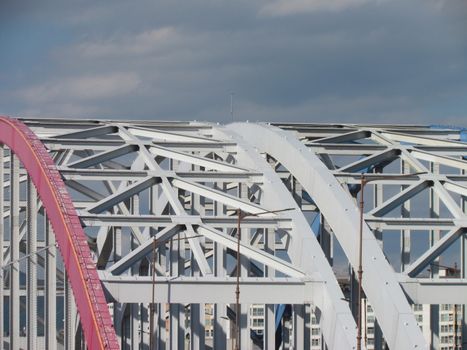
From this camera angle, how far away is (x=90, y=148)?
6450 cm

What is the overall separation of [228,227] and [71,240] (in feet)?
19.8

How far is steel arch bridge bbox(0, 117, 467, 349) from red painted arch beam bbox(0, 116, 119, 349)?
0.07m

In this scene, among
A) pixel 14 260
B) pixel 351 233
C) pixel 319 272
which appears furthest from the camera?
pixel 14 260

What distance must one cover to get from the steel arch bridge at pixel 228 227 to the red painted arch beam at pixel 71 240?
73 millimetres

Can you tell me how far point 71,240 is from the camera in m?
55.0

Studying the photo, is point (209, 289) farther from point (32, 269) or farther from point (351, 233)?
point (32, 269)

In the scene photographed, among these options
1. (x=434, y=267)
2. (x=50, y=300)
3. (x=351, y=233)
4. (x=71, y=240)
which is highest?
(x=351, y=233)

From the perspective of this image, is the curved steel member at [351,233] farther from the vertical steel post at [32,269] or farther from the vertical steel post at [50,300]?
the vertical steel post at [32,269]

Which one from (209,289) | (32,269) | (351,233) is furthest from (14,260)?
(351,233)

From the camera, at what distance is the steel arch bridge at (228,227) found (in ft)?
172

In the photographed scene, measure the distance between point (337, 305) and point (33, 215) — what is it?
2003 centimetres

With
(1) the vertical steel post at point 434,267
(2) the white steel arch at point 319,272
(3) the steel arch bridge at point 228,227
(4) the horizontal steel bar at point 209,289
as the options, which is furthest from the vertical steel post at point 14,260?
(1) the vertical steel post at point 434,267

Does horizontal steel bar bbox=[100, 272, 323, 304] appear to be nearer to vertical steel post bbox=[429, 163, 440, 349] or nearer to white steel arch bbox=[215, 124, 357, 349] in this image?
white steel arch bbox=[215, 124, 357, 349]

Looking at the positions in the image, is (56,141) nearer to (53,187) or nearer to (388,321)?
(53,187)
